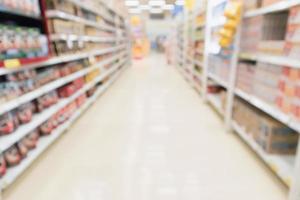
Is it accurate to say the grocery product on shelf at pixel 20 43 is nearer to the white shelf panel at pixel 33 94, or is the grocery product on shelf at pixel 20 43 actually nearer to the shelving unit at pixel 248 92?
the white shelf panel at pixel 33 94

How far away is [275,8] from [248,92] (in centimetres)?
80

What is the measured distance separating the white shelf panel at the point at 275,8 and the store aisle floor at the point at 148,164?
128 centimetres

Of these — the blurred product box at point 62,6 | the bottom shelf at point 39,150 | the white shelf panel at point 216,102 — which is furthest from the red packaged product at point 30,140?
the white shelf panel at point 216,102

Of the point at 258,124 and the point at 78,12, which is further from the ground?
the point at 78,12

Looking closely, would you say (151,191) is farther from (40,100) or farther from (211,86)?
(211,86)

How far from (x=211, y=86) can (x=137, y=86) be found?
2067 mm

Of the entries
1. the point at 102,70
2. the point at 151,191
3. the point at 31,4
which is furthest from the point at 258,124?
the point at 102,70

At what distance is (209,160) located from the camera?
80.2 inches

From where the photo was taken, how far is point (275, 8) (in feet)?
5.45

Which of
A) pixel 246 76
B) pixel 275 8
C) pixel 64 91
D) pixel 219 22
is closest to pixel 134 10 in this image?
pixel 219 22

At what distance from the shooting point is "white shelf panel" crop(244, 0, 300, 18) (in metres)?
1.46

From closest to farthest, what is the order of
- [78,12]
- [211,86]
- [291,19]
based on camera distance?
[291,19] → [78,12] → [211,86]

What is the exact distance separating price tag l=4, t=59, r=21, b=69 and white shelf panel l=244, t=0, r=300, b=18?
1951 millimetres

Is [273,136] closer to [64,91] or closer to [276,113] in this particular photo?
[276,113]
